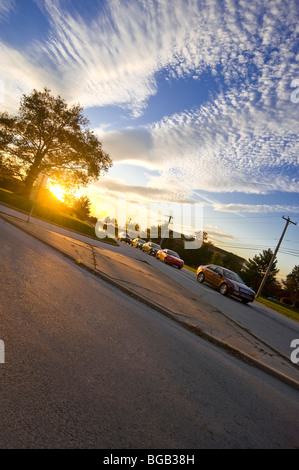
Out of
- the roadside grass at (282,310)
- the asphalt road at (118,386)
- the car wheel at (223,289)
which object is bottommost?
the roadside grass at (282,310)

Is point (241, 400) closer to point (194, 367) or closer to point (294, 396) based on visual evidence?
point (194, 367)

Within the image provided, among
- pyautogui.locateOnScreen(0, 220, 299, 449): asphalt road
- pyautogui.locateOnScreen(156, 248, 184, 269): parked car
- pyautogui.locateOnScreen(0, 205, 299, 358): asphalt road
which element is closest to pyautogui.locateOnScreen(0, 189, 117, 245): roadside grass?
pyautogui.locateOnScreen(156, 248, 184, 269): parked car

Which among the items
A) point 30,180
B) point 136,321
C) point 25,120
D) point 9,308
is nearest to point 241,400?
point 136,321

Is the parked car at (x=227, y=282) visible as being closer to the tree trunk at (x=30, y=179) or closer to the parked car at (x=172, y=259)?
the parked car at (x=172, y=259)

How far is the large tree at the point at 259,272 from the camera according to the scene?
56.0 metres

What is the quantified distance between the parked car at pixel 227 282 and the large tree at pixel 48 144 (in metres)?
19.0

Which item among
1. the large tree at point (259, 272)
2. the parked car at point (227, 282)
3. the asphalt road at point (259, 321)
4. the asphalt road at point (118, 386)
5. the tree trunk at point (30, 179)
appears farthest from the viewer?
the large tree at point (259, 272)

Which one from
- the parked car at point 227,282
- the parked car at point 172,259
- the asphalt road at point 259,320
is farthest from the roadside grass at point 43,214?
the asphalt road at point 259,320

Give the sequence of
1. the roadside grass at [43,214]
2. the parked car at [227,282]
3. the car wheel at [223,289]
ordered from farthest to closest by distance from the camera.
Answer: the roadside grass at [43,214]
the car wheel at [223,289]
the parked car at [227,282]

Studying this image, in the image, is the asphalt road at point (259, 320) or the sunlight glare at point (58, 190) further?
the sunlight glare at point (58, 190)

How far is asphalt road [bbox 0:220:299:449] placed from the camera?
2.03m

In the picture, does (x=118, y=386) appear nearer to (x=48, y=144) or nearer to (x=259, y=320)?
(x=259, y=320)

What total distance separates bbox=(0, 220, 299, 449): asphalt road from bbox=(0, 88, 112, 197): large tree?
25.4 m
